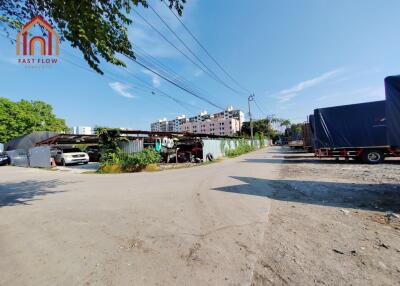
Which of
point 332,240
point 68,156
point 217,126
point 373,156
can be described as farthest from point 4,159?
point 217,126

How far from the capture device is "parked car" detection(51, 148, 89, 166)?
19.8 metres

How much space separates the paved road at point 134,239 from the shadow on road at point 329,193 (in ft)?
2.40

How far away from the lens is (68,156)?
19.9 meters

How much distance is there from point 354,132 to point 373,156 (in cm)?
174

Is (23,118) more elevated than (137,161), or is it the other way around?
(23,118)

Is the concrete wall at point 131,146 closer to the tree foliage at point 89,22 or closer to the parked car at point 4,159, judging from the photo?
the tree foliage at point 89,22

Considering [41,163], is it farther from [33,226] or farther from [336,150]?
[336,150]

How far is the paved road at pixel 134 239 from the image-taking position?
267 centimetres

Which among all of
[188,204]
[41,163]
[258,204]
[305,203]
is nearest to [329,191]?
[305,203]

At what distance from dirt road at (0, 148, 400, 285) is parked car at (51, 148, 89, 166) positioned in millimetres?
14761

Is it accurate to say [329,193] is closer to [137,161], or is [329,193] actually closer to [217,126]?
[137,161]

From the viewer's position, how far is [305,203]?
5414 millimetres

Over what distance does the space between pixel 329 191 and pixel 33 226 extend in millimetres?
7694

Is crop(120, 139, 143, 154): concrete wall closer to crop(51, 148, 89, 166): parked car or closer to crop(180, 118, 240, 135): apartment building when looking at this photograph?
crop(51, 148, 89, 166): parked car
